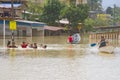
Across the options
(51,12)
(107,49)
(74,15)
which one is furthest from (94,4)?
(107,49)

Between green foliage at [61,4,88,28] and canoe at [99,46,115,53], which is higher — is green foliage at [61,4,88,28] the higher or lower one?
the higher one

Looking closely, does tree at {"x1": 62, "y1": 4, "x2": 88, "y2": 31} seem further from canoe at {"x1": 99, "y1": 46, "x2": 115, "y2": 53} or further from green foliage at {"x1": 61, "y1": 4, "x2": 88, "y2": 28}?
canoe at {"x1": 99, "y1": 46, "x2": 115, "y2": 53}

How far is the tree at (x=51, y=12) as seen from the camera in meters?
79.2

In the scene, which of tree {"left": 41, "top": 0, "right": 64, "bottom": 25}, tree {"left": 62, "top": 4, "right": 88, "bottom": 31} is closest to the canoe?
tree {"left": 62, "top": 4, "right": 88, "bottom": 31}


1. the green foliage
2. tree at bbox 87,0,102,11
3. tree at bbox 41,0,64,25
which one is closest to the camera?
the green foliage

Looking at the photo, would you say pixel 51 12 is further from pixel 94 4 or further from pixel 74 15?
pixel 94 4

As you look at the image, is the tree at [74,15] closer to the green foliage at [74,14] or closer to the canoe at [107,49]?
the green foliage at [74,14]

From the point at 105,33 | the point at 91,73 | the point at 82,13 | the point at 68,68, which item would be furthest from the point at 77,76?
the point at 82,13

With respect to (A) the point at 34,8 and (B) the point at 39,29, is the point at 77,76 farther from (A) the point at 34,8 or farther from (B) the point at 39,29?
(A) the point at 34,8

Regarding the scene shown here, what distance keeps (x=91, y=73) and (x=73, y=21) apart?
60438 mm

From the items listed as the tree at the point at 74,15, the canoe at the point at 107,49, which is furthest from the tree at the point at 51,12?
the canoe at the point at 107,49

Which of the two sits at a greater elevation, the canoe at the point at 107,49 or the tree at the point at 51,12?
the tree at the point at 51,12

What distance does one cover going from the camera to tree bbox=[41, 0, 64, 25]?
79250 millimetres

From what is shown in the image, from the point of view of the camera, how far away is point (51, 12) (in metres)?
79.4
